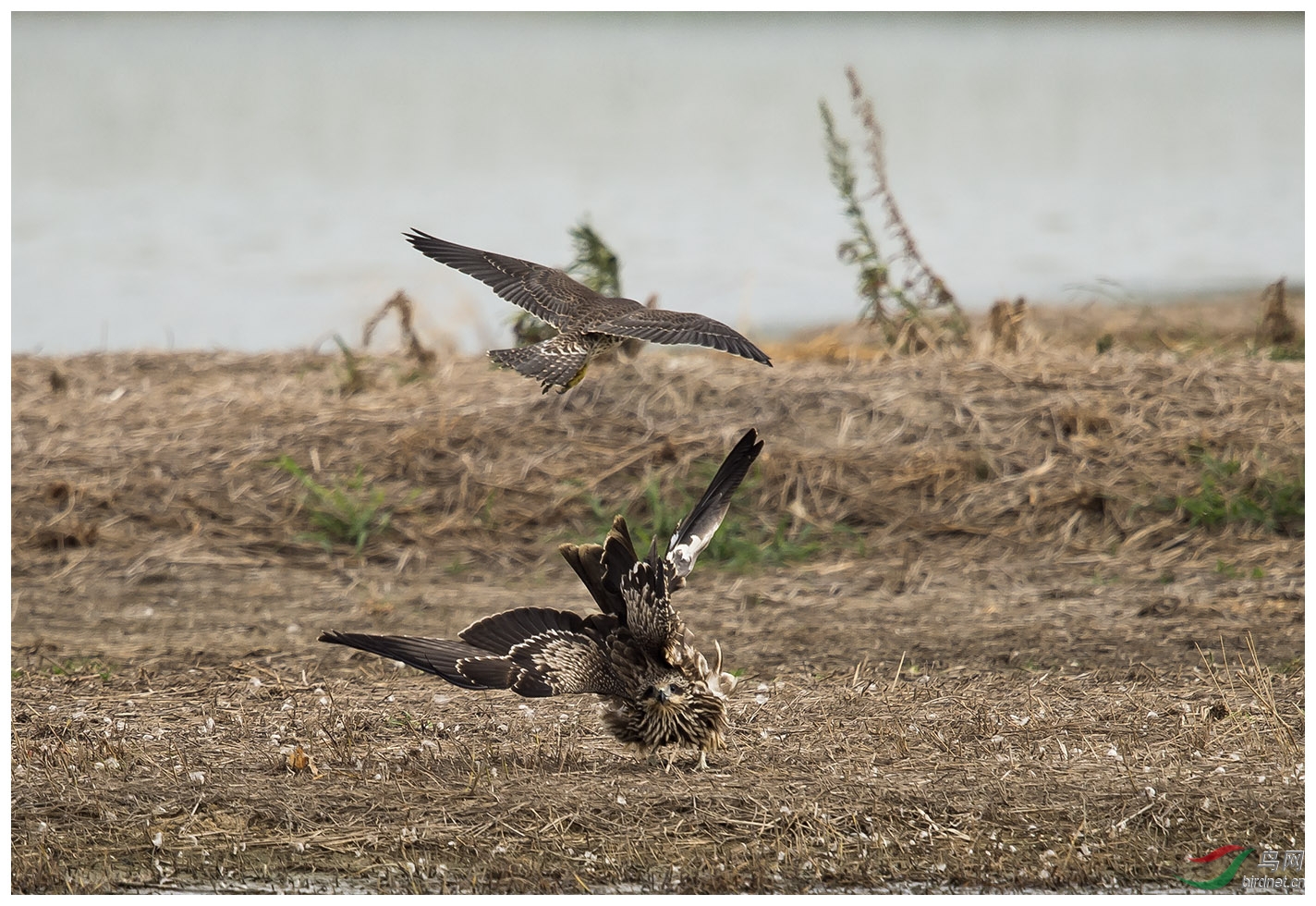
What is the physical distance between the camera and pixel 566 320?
5109 mm

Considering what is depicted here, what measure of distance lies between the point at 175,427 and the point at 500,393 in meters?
2.36

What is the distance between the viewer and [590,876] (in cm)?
423

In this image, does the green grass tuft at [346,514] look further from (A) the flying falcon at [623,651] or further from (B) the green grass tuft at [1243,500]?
(B) the green grass tuft at [1243,500]

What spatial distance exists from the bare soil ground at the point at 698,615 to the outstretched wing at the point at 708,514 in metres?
0.74

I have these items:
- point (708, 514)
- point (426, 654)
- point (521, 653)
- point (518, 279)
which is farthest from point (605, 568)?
point (518, 279)

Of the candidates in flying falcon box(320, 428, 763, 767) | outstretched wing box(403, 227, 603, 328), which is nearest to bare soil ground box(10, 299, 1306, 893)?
flying falcon box(320, 428, 763, 767)

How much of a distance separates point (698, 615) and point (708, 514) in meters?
2.07

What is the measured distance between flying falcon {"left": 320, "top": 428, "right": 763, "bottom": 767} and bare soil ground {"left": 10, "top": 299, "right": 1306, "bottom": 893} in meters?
0.20

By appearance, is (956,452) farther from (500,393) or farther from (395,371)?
(395,371)

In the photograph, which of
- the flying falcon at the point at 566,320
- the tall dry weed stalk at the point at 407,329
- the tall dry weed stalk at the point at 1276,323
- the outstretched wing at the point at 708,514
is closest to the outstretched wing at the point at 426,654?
the outstretched wing at the point at 708,514

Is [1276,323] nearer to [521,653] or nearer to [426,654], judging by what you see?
[521,653]

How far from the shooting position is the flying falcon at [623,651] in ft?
15.9

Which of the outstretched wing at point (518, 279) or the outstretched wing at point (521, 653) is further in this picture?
the outstretched wing at point (518, 279)
